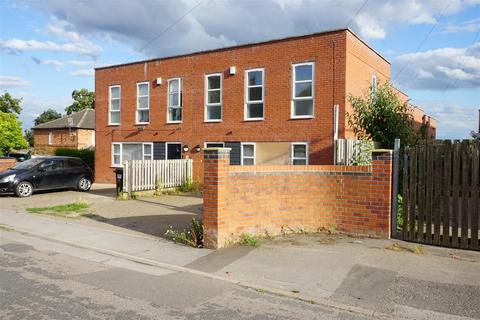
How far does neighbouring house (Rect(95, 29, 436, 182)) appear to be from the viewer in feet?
51.3

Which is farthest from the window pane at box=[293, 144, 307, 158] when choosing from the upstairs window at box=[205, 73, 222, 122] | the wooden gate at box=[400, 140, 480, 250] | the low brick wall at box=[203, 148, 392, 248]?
the wooden gate at box=[400, 140, 480, 250]

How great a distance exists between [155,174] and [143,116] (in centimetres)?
581

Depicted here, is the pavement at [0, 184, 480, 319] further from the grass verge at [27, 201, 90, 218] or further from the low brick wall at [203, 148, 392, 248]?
the grass verge at [27, 201, 90, 218]

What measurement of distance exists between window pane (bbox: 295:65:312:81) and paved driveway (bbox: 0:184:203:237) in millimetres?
6018

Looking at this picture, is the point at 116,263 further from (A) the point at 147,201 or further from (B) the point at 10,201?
(B) the point at 10,201

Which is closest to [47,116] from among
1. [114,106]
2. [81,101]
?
[81,101]

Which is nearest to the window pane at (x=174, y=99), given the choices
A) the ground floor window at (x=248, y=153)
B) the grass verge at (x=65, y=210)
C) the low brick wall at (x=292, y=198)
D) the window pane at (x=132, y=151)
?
the window pane at (x=132, y=151)

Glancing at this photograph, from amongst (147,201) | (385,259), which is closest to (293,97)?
(147,201)

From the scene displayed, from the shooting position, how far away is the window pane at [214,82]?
18844 mm

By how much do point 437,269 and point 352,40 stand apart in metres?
11.1

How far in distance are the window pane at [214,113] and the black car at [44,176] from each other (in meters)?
5.91

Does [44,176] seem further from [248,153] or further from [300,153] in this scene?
[300,153]

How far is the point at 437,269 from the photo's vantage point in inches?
256

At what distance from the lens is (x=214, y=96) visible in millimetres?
18984
